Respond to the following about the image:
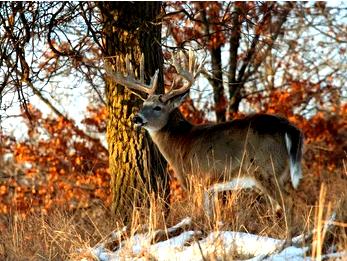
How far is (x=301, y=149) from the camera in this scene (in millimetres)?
8375

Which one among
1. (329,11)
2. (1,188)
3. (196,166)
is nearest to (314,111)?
(329,11)

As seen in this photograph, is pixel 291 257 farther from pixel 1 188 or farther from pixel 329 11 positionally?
pixel 1 188

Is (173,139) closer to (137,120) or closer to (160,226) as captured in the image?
(137,120)

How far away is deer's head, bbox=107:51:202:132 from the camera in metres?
8.49

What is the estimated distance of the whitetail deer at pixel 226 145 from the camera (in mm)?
8234

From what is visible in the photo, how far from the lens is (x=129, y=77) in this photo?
8.48 m

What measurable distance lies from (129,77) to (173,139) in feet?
4.07

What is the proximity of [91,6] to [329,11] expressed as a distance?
10.4 metres

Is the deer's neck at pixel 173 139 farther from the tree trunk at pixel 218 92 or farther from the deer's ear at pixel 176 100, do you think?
the tree trunk at pixel 218 92

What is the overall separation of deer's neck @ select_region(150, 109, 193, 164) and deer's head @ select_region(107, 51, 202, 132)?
0.09 metres

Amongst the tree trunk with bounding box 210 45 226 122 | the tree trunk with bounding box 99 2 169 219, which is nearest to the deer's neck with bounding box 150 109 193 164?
the tree trunk with bounding box 99 2 169 219

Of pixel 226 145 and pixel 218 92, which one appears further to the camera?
pixel 218 92

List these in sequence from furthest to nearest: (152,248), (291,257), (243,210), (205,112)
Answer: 1. (205,112)
2. (243,210)
3. (152,248)
4. (291,257)

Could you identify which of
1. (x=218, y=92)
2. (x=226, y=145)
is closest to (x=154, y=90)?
(x=226, y=145)
